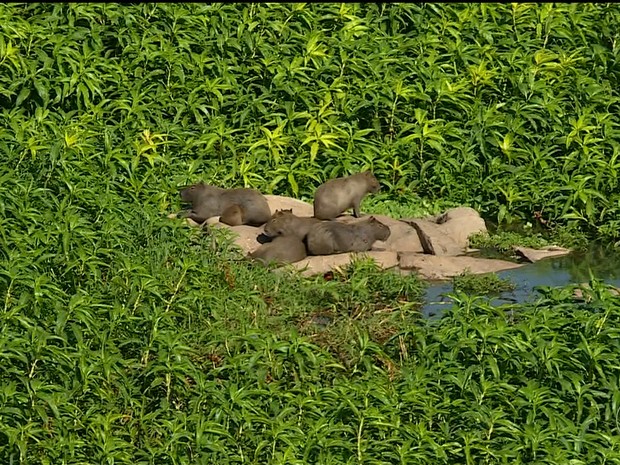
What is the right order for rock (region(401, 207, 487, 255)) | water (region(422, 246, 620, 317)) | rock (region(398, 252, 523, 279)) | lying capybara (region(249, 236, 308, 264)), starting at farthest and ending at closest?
rock (region(401, 207, 487, 255)) < rock (region(398, 252, 523, 279)) < lying capybara (region(249, 236, 308, 264)) < water (region(422, 246, 620, 317))

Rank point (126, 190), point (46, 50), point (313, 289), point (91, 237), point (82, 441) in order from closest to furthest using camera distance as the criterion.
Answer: point (82, 441)
point (91, 237)
point (313, 289)
point (126, 190)
point (46, 50)

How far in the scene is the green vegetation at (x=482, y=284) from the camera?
10.3 metres

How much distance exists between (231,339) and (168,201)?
3110 millimetres

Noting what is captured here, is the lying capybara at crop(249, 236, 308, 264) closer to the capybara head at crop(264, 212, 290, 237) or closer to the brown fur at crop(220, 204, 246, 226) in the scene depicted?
the capybara head at crop(264, 212, 290, 237)

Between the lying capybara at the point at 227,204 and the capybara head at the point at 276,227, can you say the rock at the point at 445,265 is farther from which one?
the lying capybara at the point at 227,204

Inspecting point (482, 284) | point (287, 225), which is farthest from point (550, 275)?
point (287, 225)

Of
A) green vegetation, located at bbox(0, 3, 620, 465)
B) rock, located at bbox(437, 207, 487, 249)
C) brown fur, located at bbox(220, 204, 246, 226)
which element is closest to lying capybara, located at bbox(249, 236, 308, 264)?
green vegetation, located at bbox(0, 3, 620, 465)

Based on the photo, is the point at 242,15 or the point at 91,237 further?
the point at 242,15

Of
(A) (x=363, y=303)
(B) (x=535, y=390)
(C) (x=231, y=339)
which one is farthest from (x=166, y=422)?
(A) (x=363, y=303)

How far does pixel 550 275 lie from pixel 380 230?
1.26 meters

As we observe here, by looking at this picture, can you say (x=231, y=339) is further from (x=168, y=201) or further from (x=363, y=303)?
(x=168, y=201)

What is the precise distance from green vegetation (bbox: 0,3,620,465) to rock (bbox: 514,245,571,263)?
487 millimetres

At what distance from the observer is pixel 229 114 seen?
12766 millimetres

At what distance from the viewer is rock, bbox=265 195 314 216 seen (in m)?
11.7
